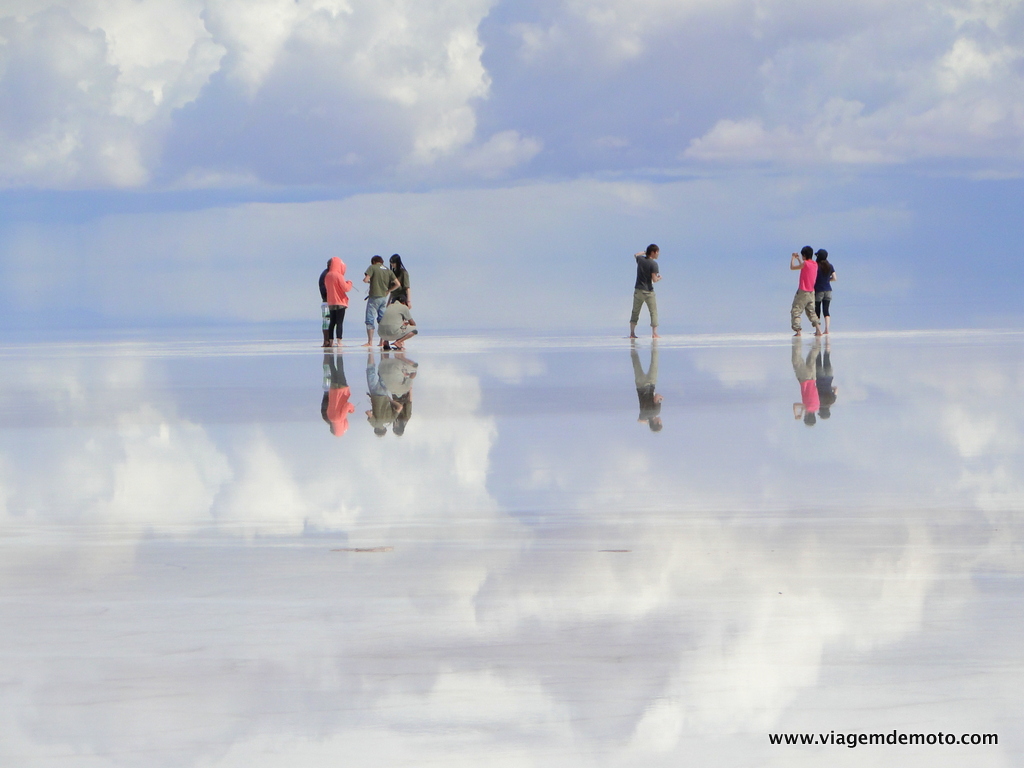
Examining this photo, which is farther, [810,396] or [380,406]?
[810,396]

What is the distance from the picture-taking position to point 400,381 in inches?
642

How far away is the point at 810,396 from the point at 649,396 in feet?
5.38

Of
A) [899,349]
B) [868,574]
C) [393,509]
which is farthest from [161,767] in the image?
[899,349]

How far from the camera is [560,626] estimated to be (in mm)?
4336

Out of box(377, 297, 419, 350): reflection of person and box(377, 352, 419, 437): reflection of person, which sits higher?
box(377, 297, 419, 350): reflection of person

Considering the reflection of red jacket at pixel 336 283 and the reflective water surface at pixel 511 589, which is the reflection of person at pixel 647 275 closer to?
the reflection of red jacket at pixel 336 283

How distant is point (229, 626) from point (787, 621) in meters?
1.87

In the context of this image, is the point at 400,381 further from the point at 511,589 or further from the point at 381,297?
the point at 511,589

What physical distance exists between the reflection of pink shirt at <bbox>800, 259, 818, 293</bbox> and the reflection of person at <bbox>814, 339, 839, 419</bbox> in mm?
7527

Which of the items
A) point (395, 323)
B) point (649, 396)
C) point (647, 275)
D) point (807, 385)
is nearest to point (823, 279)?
point (647, 275)

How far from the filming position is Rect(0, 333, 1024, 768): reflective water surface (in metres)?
3.43

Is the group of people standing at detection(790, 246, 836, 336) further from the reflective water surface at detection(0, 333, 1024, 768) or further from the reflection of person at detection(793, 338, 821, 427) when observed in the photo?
the reflective water surface at detection(0, 333, 1024, 768)

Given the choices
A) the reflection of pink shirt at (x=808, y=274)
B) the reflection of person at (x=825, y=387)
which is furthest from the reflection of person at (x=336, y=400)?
the reflection of pink shirt at (x=808, y=274)

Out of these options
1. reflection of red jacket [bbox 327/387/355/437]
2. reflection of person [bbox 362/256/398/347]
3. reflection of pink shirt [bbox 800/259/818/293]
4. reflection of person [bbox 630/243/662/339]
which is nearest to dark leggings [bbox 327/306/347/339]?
reflection of person [bbox 362/256/398/347]
